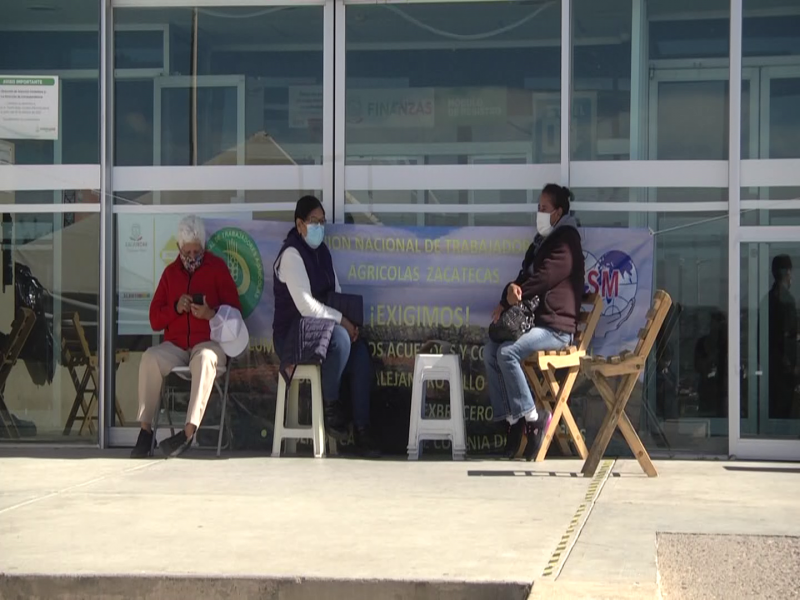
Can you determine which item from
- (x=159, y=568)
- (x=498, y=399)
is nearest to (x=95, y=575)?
(x=159, y=568)

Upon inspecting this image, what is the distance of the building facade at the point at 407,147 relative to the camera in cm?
859

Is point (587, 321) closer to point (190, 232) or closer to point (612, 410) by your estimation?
point (612, 410)

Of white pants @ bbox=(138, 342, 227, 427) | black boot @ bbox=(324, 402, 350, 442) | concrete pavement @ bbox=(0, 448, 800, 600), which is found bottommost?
concrete pavement @ bbox=(0, 448, 800, 600)

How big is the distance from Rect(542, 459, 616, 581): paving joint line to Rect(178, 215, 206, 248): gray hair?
10.3 feet

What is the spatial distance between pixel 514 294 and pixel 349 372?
126cm

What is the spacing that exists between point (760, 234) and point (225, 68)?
3.97 meters

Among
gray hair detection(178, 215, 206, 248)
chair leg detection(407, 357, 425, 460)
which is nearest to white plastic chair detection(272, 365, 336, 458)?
chair leg detection(407, 357, 425, 460)

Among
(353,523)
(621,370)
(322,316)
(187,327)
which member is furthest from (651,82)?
(353,523)

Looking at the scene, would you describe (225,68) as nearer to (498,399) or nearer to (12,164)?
(12,164)

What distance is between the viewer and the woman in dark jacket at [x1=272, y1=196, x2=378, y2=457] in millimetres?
8430

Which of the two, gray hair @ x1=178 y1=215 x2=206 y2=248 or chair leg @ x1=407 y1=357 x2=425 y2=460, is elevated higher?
gray hair @ x1=178 y1=215 x2=206 y2=248

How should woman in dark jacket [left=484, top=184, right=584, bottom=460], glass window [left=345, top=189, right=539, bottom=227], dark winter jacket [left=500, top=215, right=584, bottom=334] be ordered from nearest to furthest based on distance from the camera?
woman in dark jacket [left=484, top=184, right=584, bottom=460]
dark winter jacket [left=500, top=215, right=584, bottom=334]
glass window [left=345, top=189, right=539, bottom=227]

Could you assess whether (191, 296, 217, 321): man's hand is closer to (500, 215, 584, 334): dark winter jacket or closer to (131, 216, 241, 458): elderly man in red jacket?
(131, 216, 241, 458): elderly man in red jacket

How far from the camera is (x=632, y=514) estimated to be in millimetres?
6320
